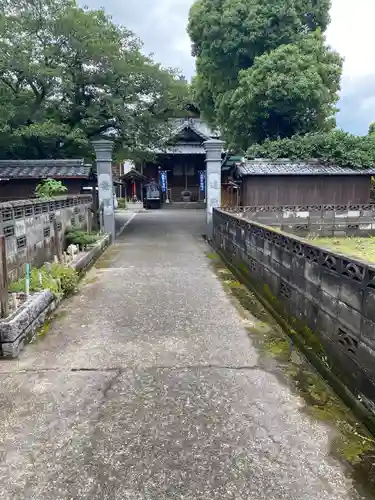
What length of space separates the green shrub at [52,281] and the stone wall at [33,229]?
0.34 m

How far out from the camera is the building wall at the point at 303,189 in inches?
671

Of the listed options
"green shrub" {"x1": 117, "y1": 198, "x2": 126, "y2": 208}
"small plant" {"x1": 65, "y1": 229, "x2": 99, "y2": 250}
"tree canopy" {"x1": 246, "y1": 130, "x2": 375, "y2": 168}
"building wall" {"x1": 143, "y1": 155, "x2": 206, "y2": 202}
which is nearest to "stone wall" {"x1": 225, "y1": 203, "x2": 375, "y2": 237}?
"tree canopy" {"x1": 246, "y1": 130, "x2": 375, "y2": 168}

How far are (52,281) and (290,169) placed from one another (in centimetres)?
1370

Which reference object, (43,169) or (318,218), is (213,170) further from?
(43,169)

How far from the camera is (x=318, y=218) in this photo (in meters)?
15.9

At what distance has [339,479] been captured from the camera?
2668mm

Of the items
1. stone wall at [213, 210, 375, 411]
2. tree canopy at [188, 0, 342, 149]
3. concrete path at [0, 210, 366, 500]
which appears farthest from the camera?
tree canopy at [188, 0, 342, 149]

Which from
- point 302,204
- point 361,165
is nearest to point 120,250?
point 302,204

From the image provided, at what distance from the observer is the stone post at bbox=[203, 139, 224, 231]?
1552 cm

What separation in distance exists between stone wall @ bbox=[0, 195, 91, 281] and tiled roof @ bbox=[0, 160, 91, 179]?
5.05m

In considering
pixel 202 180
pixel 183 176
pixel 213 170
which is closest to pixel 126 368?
pixel 213 170

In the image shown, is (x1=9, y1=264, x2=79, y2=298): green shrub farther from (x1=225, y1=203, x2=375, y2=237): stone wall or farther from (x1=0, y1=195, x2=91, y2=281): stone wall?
(x1=225, y1=203, x2=375, y2=237): stone wall

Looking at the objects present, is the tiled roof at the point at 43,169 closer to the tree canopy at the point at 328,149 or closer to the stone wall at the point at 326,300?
the tree canopy at the point at 328,149

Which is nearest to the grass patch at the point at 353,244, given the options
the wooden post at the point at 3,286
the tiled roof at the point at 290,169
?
the tiled roof at the point at 290,169
